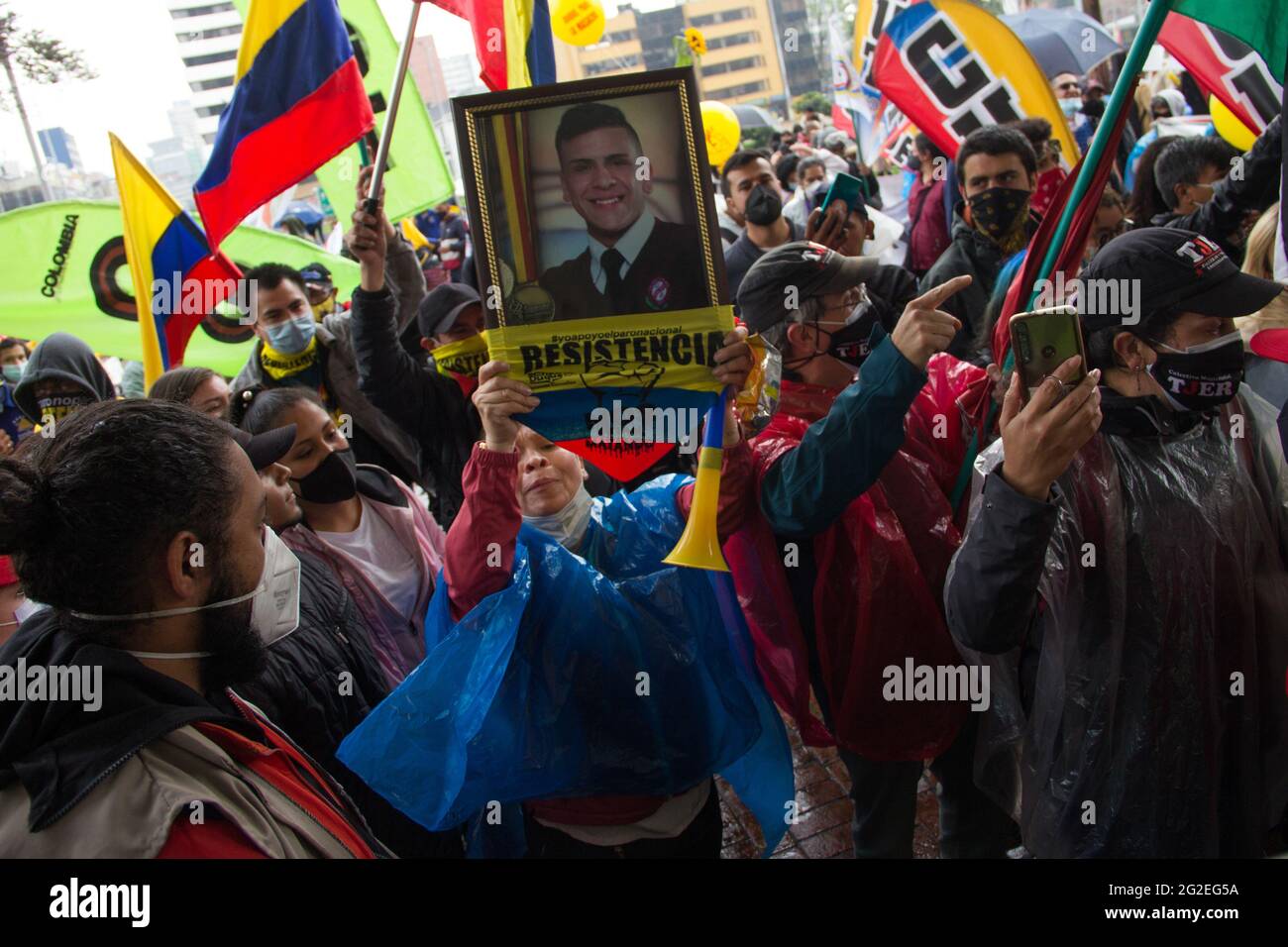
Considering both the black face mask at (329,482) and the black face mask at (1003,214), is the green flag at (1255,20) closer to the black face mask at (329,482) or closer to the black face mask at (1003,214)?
the black face mask at (1003,214)

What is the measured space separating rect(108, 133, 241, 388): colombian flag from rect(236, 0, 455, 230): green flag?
35.2 inches

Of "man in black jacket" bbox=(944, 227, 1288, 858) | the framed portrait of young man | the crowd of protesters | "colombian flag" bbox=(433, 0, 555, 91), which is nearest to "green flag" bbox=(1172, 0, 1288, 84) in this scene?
the crowd of protesters

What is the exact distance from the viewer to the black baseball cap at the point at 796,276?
8.29ft

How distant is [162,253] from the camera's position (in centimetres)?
392

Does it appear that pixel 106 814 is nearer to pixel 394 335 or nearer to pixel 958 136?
pixel 394 335

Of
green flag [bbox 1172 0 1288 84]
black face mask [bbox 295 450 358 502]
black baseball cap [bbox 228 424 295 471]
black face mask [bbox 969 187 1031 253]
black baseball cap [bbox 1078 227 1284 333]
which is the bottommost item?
black face mask [bbox 295 450 358 502]

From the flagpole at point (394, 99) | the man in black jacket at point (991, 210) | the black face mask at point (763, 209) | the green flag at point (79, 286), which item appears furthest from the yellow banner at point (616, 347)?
the green flag at point (79, 286)

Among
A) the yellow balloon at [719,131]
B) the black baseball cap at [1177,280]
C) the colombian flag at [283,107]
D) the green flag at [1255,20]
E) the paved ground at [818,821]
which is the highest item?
the yellow balloon at [719,131]

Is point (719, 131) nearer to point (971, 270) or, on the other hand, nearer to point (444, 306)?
point (971, 270)

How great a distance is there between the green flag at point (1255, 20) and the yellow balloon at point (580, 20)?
6.86 m

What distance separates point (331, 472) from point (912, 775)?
1.83 meters

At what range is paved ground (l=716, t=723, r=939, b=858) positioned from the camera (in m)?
3.34

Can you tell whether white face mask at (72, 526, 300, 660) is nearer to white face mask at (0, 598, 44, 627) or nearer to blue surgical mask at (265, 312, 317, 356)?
white face mask at (0, 598, 44, 627)
